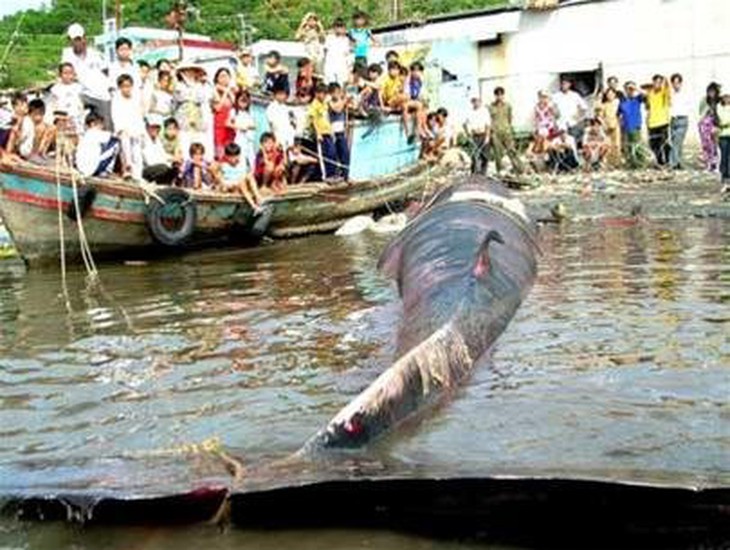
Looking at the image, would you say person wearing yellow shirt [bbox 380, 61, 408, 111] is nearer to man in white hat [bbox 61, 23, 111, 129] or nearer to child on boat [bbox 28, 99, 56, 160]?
man in white hat [bbox 61, 23, 111, 129]

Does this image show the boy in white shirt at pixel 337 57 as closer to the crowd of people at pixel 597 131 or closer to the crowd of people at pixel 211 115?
the crowd of people at pixel 211 115

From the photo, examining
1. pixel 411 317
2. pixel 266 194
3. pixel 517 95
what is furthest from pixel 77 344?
pixel 517 95

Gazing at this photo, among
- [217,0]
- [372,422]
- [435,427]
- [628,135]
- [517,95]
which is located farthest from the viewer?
[217,0]

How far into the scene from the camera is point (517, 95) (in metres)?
30.2

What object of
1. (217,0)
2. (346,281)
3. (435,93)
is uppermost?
(217,0)

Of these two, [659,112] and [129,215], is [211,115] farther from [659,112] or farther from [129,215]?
[659,112]

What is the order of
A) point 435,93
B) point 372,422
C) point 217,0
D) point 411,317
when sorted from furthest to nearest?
point 217,0, point 435,93, point 411,317, point 372,422

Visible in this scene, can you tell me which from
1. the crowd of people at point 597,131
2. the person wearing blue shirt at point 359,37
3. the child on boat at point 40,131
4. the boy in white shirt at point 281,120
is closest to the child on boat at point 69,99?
the child on boat at point 40,131

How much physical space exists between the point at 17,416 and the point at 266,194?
8.96 metres

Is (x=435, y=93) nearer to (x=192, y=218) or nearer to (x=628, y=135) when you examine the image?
(x=628, y=135)

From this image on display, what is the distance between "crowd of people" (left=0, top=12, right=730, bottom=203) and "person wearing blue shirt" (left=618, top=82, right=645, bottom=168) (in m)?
0.03

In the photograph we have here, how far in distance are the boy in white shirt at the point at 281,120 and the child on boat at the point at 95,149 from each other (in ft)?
9.18

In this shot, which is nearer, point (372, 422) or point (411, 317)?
point (372, 422)

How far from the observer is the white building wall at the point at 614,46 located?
26.5 meters
